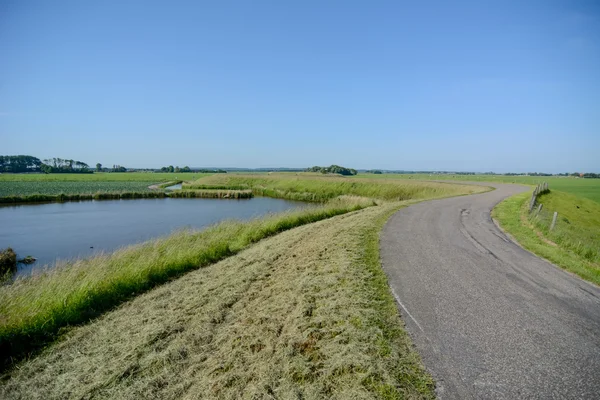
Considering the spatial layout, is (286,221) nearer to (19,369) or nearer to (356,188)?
(19,369)

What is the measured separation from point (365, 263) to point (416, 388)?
533 cm

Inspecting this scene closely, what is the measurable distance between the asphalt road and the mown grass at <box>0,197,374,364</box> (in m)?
8.06

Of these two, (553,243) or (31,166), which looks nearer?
(553,243)

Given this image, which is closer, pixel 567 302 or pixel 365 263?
pixel 567 302


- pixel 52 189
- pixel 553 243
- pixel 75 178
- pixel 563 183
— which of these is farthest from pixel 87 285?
pixel 75 178

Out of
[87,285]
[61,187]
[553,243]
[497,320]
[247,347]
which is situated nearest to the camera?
[247,347]

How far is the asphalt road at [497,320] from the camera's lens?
4273mm

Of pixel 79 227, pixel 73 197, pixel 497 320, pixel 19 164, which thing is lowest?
pixel 79 227

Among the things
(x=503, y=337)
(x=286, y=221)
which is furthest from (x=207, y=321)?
(x=286, y=221)

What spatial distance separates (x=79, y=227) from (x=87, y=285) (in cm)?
2131

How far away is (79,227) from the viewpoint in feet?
85.7

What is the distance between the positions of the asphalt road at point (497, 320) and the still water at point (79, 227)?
17060 mm

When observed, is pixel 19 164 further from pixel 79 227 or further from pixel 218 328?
pixel 218 328

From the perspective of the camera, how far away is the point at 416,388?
4.05 m
